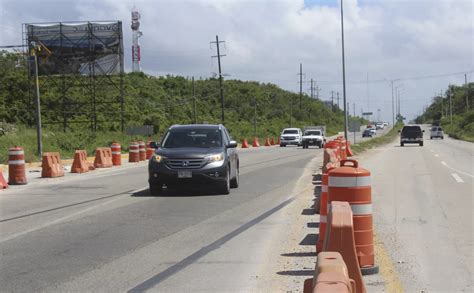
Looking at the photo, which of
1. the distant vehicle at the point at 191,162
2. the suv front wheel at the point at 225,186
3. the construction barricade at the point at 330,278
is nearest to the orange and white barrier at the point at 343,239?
the construction barricade at the point at 330,278

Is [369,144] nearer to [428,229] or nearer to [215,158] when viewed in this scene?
[215,158]

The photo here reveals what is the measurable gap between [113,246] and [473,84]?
560 feet

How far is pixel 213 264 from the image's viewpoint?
7.27 m

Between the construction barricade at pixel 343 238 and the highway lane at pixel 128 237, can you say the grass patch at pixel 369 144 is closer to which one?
the highway lane at pixel 128 237

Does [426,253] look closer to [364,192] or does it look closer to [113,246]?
[364,192]

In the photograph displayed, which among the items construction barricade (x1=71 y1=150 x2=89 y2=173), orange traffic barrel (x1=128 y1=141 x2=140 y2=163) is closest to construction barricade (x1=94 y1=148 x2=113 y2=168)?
construction barricade (x1=71 y1=150 x2=89 y2=173)

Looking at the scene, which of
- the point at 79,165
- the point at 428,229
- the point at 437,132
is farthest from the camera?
the point at 437,132

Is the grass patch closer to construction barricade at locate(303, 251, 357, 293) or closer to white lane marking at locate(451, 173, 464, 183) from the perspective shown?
white lane marking at locate(451, 173, 464, 183)

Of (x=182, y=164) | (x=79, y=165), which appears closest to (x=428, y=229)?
(x=182, y=164)

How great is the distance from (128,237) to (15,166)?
32.4ft

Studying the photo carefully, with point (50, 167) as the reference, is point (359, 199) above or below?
above

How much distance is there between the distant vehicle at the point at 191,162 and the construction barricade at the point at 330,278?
375 inches

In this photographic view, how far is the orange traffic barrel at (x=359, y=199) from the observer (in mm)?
6820

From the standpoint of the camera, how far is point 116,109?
69625 mm
